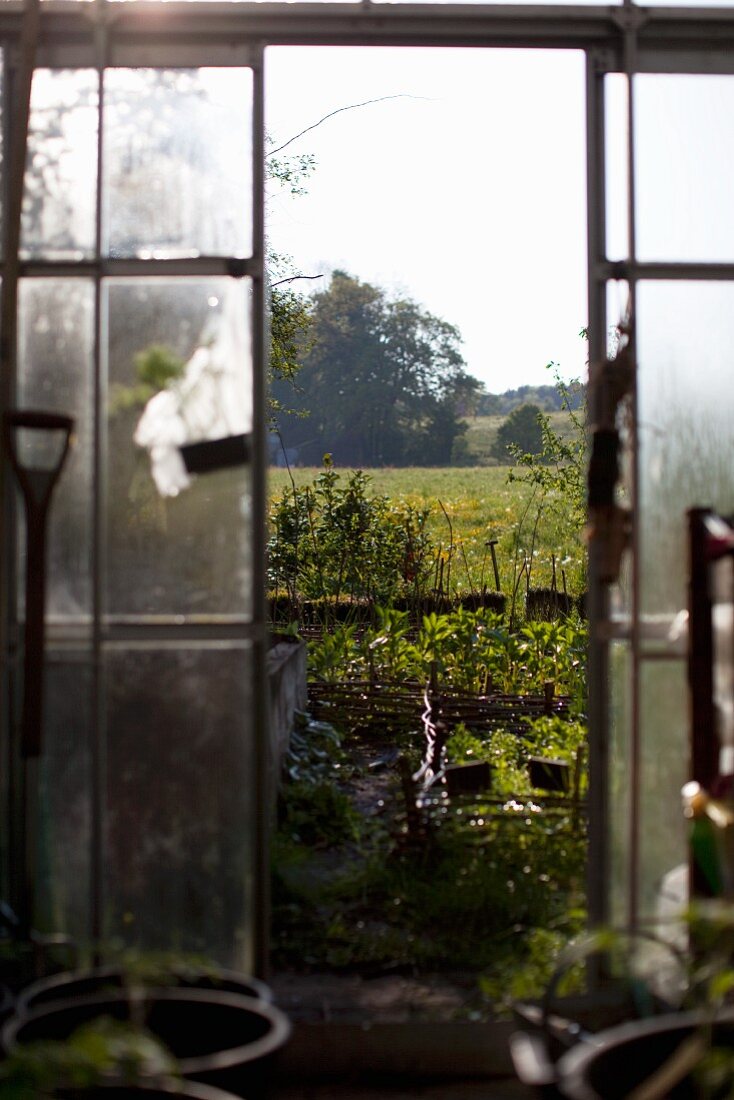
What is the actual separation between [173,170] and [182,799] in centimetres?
163

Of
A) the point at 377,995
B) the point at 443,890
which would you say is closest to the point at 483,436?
the point at 443,890

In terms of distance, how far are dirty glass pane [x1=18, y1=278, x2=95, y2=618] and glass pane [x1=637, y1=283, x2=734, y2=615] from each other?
1451 mm

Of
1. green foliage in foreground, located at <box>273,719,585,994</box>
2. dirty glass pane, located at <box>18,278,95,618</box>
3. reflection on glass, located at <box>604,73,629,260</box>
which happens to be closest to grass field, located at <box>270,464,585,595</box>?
green foliage in foreground, located at <box>273,719,585,994</box>

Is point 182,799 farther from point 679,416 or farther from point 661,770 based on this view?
point 679,416

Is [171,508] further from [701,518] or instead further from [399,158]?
[399,158]

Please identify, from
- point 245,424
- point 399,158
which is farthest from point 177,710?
point 399,158

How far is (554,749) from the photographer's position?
5691 mm

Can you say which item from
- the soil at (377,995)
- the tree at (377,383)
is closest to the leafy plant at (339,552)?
the soil at (377,995)

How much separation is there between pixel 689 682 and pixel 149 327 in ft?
5.34

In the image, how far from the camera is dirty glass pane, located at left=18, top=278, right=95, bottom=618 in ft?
10.8

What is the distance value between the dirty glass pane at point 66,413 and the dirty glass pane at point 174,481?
0.06m

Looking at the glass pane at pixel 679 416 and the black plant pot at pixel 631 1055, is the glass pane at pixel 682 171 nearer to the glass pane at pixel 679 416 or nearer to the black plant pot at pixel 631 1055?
the glass pane at pixel 679 416

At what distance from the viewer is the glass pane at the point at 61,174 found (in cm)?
332

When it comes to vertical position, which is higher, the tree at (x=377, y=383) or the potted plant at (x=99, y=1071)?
the tree at (x=377, y=383)
